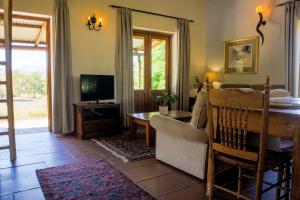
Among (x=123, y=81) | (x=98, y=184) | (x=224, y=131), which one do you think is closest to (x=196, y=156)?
(x=224, y=131)

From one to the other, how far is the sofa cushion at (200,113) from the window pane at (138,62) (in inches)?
136

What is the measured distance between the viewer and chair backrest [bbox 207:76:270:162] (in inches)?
64.1

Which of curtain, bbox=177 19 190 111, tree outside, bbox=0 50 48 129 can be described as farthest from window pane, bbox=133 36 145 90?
tree outside, bbox=0 50 48 129

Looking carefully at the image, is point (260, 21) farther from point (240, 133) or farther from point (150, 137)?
point (240, 133)

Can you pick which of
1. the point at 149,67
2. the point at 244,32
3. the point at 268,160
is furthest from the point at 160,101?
the point at 268,160

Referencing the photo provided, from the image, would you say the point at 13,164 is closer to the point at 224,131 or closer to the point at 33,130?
the point at 33,130

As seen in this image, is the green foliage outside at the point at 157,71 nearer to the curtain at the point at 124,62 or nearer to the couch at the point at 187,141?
the curtain at the point at 124,62

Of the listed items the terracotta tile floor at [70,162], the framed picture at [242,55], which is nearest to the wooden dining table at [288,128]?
the terracotta tile floor at [70,162]

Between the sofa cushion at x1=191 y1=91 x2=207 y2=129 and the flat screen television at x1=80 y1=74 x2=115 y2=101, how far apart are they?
2.68 meters

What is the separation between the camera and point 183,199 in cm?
221

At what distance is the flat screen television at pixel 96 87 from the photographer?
460cm

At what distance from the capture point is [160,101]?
5594mm

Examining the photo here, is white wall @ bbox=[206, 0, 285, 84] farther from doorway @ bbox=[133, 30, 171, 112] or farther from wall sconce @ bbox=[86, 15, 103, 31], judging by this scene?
wall sconce @ bbox=[86, 15, 103, 31]

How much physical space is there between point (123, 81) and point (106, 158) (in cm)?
230
